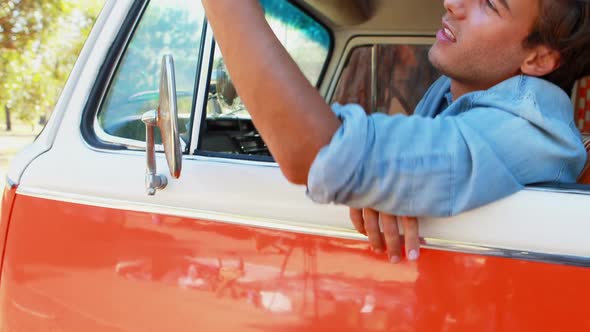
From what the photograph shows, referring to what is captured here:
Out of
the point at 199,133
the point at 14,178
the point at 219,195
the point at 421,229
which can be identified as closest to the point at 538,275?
the point at 421,229

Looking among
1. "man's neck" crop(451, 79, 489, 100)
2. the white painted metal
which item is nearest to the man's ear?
"man's neck" crop(451, 79, 489, 100)

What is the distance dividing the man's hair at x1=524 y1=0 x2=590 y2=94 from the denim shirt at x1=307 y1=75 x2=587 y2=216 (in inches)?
6.3

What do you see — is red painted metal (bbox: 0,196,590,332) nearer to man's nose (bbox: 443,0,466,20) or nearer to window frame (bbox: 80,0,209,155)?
window frame (bbox: 80,0,209,155)

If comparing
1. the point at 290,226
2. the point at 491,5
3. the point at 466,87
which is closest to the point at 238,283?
the point at 290,226

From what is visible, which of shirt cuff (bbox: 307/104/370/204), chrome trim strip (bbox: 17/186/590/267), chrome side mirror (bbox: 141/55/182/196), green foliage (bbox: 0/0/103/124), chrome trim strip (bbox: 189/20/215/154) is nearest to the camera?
shirt cuff (bbox: 307/104/370/204)

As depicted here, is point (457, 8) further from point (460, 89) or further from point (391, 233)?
point (391, 233)

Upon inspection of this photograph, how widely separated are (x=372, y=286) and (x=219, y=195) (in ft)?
1.30

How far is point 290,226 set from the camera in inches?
46.5

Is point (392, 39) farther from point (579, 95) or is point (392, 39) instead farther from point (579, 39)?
point (579, 39)

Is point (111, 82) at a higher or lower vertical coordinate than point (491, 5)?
lower

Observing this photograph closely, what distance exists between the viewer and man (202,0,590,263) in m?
0.89

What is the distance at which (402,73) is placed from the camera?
286cm

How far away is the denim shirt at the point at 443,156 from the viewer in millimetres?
886

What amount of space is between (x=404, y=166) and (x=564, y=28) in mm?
558
